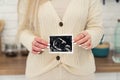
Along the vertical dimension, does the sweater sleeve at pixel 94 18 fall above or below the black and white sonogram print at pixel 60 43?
above

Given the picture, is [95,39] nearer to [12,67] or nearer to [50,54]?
[50,54]

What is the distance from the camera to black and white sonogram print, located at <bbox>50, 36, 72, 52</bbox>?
1104mm

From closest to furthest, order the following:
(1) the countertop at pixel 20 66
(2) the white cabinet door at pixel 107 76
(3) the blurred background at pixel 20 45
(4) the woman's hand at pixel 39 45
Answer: (4) the woman's hand at pixel 39 45, (1) the countertop at pixel 20 66, (3) the blurred background at pixel 20 45, (2) the white cabinet door at pixel 107 76

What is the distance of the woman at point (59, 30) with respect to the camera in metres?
1.17

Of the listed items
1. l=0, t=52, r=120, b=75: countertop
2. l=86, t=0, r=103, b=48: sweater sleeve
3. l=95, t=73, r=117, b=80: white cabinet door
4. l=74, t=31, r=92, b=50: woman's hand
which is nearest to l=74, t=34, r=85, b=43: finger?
l=74, t=31, r=92, b=50: woman's hand

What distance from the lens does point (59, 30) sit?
1.17 meters

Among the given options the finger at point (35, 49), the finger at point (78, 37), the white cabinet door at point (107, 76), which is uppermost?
the finger at point (78, 37)

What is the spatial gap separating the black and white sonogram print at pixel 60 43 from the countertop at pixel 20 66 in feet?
1.58

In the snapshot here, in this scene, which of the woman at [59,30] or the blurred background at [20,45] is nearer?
the woman at [59,30]

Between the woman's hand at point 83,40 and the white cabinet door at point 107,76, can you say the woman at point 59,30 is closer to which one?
A: the woman's hand at point 83,40

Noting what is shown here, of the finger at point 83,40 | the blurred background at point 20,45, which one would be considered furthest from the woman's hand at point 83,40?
the blurred background at point 20,45

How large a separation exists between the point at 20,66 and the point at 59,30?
0.50 metres

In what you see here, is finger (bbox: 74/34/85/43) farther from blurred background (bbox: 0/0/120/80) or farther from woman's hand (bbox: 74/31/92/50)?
blurred background (bbox: 0/0/120/80)

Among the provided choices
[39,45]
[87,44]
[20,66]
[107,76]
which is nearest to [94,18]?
[87,44]
